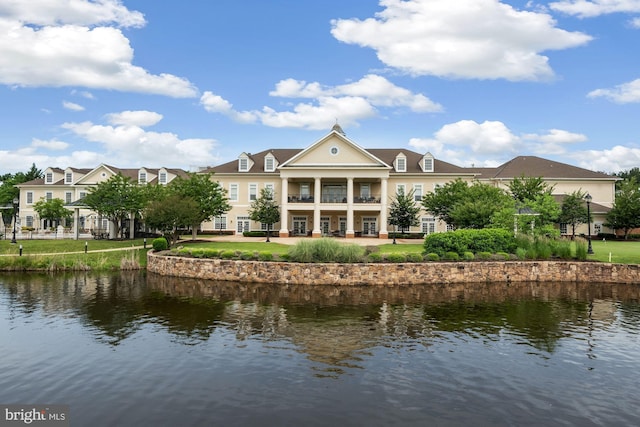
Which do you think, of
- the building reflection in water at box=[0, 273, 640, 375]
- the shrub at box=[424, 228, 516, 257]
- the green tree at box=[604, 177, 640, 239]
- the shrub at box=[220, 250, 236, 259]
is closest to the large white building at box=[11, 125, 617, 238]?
the green tree at box=[604, 177, 640, 239]

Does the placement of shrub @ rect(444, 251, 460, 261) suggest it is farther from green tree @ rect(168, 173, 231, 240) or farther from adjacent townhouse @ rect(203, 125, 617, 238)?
green tree @ rect(168, 173, 231, 240)

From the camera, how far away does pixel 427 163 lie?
152 feet

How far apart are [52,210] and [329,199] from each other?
29177 mm

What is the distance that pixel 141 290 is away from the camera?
21500 mm

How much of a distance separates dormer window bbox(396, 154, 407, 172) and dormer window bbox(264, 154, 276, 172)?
1351 centimetres

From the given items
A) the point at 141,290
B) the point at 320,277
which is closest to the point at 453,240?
the point at 320,277

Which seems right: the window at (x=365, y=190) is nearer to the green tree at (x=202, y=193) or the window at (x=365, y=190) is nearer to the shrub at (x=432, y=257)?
the green tree at (x=202, y=193)

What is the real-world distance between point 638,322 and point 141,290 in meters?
21.3

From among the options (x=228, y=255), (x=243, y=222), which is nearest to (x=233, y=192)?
(x=243, y=222)

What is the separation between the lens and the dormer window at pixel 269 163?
156ft

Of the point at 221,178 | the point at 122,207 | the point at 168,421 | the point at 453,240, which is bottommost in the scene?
the point at 168,421

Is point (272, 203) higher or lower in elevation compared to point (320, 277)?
higher

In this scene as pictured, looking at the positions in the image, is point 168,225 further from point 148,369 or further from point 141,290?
point 148,369

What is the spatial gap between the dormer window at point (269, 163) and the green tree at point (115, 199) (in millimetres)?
13959
